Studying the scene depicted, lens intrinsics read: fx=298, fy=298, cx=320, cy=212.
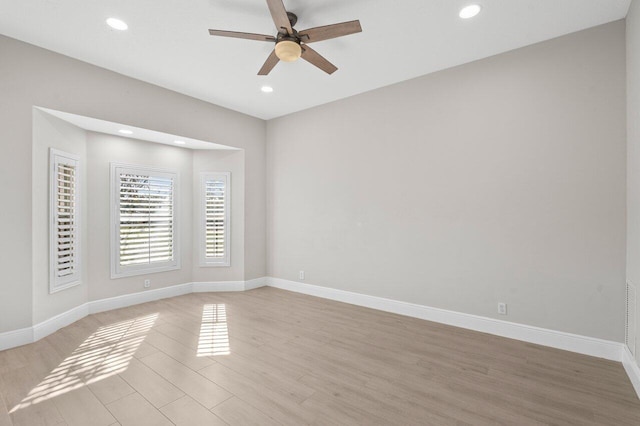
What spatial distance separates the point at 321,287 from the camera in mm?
4918

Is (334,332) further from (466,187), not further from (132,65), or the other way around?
(132,65)

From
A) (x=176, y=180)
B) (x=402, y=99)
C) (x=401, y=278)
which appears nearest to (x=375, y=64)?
(x=402, y=99)

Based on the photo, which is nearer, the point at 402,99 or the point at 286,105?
the point at 402,99

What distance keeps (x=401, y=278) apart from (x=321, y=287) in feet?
4.66

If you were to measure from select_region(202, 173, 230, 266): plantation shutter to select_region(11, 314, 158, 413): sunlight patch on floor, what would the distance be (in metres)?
1.67

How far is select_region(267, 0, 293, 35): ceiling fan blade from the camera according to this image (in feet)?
7.26

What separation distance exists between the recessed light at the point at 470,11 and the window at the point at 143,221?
178 inches

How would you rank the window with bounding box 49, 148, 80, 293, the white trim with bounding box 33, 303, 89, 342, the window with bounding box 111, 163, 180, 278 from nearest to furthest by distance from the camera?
1. the white trim with bounding box 33, 303, 89, 342
2. the window with bounding box 49, 148, 80, 293
3. the window with bounding box 111, 163, 180, 278

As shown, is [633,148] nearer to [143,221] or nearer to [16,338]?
[143,221]

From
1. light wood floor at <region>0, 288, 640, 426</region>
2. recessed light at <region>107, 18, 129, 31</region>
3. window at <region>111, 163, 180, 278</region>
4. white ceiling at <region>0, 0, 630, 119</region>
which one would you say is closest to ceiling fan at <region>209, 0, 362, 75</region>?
white ceiling at <region>0, 0, 630, 119</region>

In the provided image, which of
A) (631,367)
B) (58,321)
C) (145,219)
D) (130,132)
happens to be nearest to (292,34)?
(130,132)

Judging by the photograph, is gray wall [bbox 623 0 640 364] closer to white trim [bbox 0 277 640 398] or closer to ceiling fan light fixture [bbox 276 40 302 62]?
white trim [bbox 0 277 640 398]

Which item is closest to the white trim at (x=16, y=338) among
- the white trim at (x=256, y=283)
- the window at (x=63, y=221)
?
the window at (x=63, y=221)

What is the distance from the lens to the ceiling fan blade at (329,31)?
240cm
